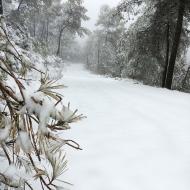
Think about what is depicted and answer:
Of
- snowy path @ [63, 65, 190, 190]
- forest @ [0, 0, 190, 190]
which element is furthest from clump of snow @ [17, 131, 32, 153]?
snowy path @ [63, 65, 190, 190]

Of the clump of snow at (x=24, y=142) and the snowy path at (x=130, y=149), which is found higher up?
the clump of snow at (x=24, y=142)

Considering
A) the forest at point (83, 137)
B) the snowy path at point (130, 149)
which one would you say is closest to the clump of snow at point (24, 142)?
the forest at point (83, 137)

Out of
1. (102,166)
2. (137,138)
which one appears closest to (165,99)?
(137,138)

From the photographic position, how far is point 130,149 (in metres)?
4.08

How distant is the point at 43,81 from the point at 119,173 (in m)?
1.79

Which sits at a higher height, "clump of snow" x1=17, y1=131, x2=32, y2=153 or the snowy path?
"clump of snow" x1=17, y1=131, x2=32, y2=153

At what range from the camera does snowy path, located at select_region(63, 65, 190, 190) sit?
3.22m

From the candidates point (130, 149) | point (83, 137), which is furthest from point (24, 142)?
point (83, 137)

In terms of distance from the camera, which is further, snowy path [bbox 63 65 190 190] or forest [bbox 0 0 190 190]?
snowy path [bbox 63 65 190 190]

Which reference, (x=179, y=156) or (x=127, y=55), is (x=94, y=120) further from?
(x=127, y=55)

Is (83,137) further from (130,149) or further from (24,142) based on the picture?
(24,142)

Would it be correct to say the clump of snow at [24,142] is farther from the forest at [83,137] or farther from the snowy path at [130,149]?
the snowy path at [130,149]

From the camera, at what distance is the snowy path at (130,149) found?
3219 mm

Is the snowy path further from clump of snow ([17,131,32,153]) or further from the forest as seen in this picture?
clump of snow ([17,131,32,153])
